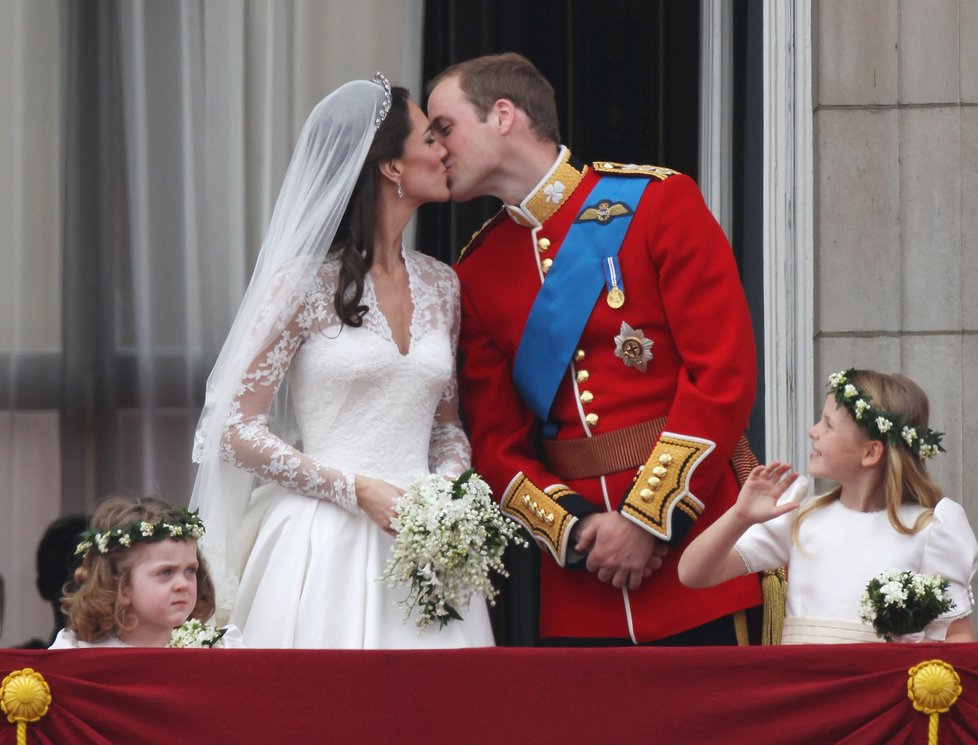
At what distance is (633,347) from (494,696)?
1185mm

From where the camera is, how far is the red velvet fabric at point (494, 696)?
2.82 meters

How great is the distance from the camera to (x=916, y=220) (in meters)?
4.48

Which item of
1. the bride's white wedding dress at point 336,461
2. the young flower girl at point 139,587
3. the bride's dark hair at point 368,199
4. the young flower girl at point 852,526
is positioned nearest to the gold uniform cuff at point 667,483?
the young flower girl at point 852,526

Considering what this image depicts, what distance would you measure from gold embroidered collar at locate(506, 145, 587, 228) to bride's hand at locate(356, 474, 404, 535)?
0.75 metres

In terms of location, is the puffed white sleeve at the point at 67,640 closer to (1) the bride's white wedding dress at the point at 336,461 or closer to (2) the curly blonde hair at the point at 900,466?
(1) the bride's white wedding dress at the point at 336,461

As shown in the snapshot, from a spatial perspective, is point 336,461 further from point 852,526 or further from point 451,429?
point 852,526

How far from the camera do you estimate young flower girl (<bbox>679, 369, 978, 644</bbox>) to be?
3.31m

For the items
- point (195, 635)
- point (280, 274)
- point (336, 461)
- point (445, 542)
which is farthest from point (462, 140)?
point (195, 635)

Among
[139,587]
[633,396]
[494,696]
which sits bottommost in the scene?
[494,696]

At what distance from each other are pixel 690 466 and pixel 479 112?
102cm

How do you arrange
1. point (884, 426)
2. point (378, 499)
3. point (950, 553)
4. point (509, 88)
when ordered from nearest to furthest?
point (950, 553)
point (884, 426)
point (378, 499)
point (509, 88)

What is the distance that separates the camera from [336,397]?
3.80 metres

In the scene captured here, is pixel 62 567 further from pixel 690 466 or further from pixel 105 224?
pixel 690 466

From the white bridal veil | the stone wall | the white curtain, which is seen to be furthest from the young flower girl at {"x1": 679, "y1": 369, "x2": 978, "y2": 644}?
the white curtain
